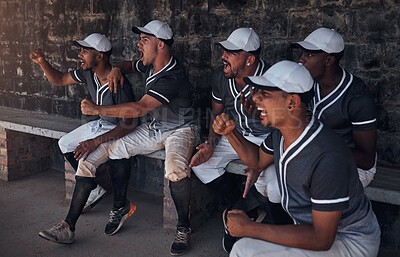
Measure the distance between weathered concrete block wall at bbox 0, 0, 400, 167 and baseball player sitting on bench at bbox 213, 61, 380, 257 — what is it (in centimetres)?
139

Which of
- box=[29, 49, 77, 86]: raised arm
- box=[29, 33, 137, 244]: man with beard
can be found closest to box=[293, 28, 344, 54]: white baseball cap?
box=[29, 33, 137, 244]: man with beard

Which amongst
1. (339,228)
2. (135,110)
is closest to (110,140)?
(135,110)

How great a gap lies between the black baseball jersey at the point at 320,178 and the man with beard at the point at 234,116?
1.00 meters

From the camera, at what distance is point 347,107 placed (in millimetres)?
2871

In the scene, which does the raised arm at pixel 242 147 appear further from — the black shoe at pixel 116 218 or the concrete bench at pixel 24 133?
the concrete bench at pixel 24 133

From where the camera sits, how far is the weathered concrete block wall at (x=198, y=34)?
3.32 metres

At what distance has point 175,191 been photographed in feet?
10.8

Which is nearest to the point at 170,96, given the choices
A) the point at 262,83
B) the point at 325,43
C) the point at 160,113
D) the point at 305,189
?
the point at 160,113

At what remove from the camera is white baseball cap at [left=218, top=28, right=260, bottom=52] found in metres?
3.31

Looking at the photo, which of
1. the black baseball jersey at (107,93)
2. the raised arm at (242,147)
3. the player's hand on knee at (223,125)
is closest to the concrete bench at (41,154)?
the black baseball jersey at (107,93)

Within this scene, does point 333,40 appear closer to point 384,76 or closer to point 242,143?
point 384,76

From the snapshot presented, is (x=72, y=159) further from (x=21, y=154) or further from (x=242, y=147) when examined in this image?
(x=242, y=147)

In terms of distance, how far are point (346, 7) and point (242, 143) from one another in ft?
4.72

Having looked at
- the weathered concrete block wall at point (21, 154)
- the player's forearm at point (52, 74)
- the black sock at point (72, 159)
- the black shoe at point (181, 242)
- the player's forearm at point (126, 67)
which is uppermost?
the player's forearm at point (126, 67)
